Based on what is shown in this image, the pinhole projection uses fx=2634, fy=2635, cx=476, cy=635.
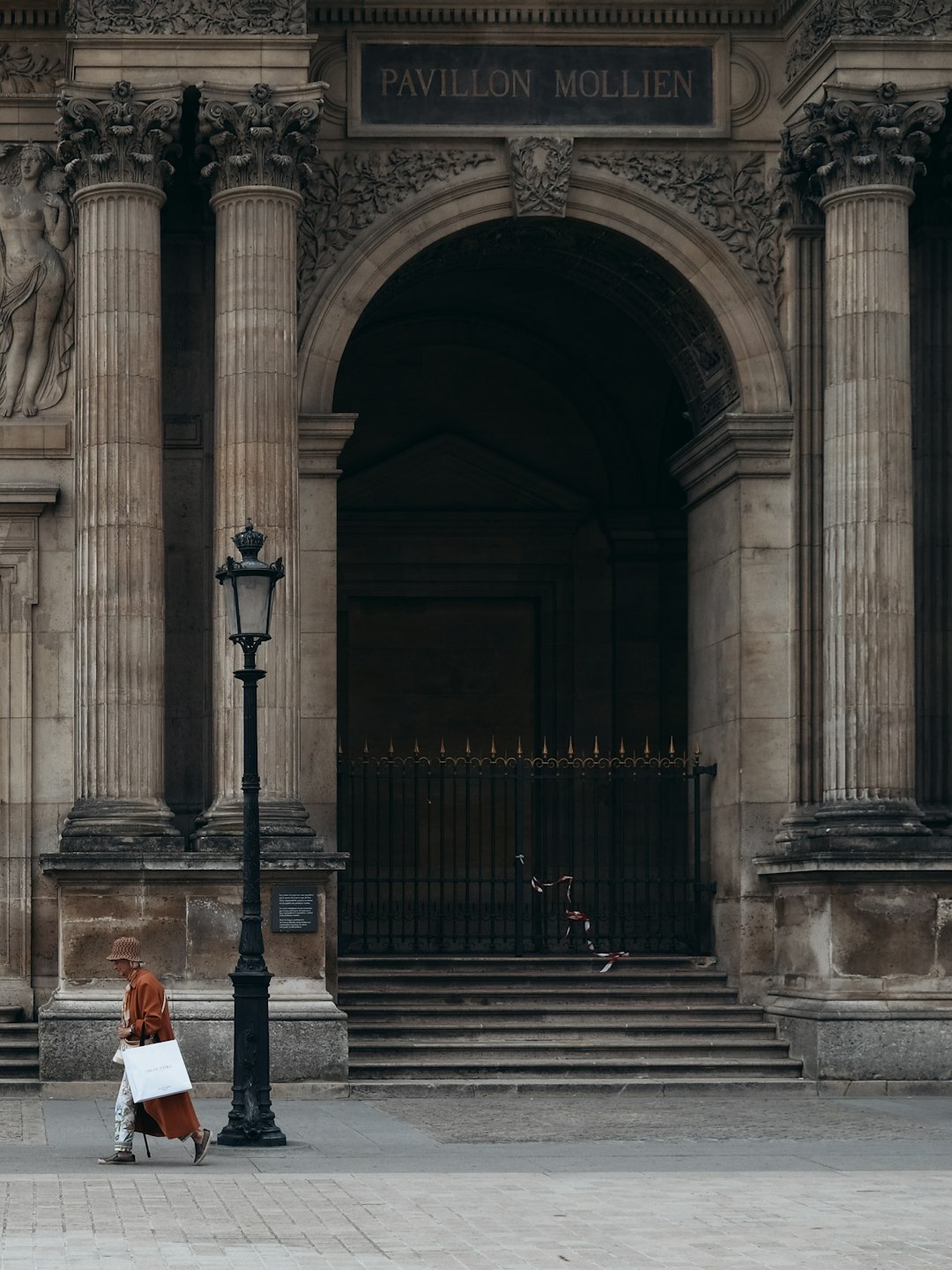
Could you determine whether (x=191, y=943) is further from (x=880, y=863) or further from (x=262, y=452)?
(x=880, y=863)

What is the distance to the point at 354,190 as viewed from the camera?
30719mm

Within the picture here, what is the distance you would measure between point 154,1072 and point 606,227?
13.9 m

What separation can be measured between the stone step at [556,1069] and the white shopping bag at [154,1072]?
24.3 ft

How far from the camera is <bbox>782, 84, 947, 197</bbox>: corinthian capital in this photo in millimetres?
29266

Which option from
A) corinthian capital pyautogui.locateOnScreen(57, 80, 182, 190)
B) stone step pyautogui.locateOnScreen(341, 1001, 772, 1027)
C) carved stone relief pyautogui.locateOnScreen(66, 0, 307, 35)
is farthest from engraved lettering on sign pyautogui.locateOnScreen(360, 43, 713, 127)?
stone step pyautogui.locateOnScreen(341, 1001, 772, 1027)

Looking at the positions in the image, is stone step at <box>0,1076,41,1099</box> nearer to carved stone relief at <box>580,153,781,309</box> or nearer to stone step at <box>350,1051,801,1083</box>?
stone step at <box>350,1051,801,1083</box>

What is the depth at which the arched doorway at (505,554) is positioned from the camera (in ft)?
128

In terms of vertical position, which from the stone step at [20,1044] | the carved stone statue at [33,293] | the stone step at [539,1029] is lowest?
the stone step at [20,1044]

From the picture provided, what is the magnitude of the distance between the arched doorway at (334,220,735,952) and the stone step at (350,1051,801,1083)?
942 centimetres

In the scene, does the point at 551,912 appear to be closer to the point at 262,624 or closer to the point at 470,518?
the point at 470,518

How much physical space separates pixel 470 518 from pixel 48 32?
11.8 metres

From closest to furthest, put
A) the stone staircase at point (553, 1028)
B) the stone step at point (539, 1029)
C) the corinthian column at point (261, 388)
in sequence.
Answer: the stone staircase at point (553, 1028)
the corinthian column at point (261, 388)
the stone step at point (539, 1029)

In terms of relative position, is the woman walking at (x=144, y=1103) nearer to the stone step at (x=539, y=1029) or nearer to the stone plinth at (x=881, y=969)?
the stone step at (x=539, y=1029)

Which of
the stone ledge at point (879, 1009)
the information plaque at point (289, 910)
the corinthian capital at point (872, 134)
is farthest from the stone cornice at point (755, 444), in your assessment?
the information plaque at point (289, 910)
